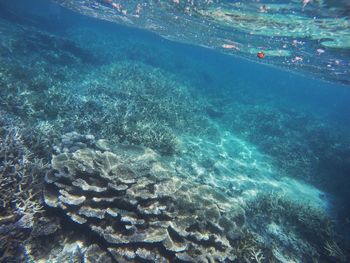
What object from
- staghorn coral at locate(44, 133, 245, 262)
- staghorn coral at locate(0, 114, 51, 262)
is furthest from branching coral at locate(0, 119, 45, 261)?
staghorn coral at locate(44, 133, 245, 262)

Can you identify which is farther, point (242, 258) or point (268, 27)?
point (268, 27)

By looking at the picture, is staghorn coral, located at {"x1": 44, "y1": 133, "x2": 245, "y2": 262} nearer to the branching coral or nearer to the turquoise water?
the turquoise water

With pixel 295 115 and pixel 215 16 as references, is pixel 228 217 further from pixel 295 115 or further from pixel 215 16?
pixel 295 115

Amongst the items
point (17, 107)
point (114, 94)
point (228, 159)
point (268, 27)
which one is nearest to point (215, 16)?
point (268, 27)

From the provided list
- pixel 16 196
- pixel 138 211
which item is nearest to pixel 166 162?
pixel 138 211

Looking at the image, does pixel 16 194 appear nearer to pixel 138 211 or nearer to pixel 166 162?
pixel 138 211

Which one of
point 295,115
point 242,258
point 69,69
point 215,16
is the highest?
point 215,16
